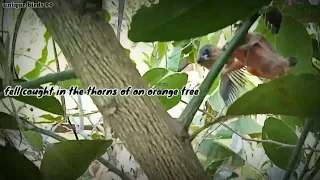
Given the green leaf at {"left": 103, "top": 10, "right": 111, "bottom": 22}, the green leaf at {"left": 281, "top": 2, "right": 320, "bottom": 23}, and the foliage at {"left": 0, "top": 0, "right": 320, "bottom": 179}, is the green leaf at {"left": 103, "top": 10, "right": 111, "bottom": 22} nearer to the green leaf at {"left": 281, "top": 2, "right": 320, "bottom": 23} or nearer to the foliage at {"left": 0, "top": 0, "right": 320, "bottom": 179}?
the foliage at {"left": 0, "top": 0, "right": 320, "bottom": 179}

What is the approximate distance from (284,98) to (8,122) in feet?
1.97

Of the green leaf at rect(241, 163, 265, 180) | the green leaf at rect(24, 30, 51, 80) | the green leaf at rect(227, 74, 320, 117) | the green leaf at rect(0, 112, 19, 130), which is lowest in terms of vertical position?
the green leaf at rect(241, 163, 265, 180)

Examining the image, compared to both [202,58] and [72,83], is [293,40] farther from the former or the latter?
[72,83]

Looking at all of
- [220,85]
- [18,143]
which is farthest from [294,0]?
[18,143]

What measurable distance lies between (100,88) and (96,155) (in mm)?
146

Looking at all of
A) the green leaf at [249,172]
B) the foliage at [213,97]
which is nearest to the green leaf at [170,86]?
the foliage at [213,97]

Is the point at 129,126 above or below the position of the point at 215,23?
below

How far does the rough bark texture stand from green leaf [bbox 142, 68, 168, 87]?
0.01 m

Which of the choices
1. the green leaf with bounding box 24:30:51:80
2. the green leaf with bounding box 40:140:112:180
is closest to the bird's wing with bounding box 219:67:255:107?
the green leaf with bounding box 40:140:112:180

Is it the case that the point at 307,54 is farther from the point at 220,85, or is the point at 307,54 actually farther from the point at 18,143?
the point at 18,143

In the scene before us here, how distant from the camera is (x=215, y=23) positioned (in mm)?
883

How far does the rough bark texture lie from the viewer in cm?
87

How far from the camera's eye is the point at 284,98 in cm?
87

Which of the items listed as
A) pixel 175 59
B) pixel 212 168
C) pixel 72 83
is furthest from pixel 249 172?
pixel 72 83
